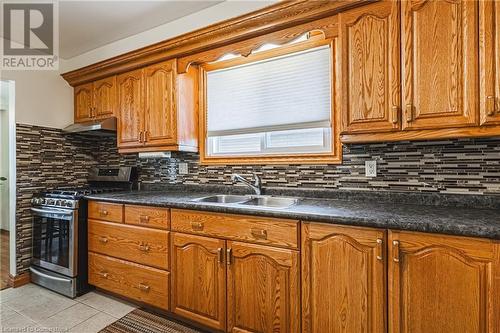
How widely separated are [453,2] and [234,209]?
1.59 metres

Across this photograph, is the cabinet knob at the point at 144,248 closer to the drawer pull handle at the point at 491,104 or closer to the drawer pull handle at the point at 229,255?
the drawer pull handle at the point at 229,255

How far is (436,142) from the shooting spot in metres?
1.75

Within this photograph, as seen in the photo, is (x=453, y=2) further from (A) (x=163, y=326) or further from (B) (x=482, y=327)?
(A) (x=163, y=326)

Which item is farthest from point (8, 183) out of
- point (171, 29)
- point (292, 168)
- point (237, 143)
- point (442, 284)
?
point (442, 284)

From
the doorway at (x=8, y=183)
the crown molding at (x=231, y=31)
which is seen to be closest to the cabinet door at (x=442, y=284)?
the crown molding at (x=231, y=31)

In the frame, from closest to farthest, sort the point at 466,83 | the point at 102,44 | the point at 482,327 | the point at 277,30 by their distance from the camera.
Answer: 1. the point at 482,327
2. the point at 466,83
3. the point at 277,30
4. the point at 102,44

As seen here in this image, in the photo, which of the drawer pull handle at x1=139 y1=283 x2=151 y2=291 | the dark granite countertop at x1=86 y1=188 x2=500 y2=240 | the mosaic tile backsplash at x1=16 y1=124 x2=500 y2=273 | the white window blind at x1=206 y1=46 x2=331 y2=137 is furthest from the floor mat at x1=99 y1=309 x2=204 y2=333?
the white window blind at x1=206 y1=46 x2=331 y2=137

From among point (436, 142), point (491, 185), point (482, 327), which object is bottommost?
point (482, 327)

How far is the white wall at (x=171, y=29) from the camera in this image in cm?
224

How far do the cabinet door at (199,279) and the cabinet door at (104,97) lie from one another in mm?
1687

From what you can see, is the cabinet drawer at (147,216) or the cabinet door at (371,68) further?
the cabinet drawer at (147,216)

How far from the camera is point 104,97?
9.79 feet

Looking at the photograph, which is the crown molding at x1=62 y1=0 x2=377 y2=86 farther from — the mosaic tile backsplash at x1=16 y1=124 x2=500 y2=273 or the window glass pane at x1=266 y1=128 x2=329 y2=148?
the mosaic tile backsplash at x1=16 y1=124 x2=500 y2=273

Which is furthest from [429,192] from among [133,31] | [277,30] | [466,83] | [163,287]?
[133,31]
